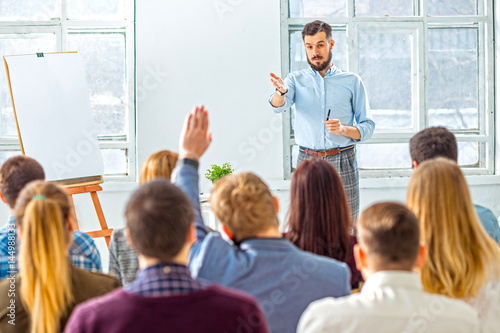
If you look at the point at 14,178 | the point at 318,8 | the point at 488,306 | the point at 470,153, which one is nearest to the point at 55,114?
the point at 14,178

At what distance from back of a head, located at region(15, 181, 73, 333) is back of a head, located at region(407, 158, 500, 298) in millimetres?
973

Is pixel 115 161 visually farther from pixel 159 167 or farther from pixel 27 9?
pixel 159 167

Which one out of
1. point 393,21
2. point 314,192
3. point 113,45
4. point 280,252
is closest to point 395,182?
point 393,21

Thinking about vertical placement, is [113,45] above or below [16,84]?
above

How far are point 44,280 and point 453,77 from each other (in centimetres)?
426

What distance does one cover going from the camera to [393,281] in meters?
1.22

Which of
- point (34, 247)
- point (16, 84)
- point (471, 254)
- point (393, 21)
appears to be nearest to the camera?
point (34, 247)

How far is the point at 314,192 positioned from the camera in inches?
75.4

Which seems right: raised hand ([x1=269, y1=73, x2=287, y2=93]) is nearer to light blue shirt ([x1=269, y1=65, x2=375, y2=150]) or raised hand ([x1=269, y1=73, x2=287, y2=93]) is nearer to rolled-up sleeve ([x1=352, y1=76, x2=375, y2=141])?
light blue shirt ([x1=269, y1=65, x2=375, y2=150])

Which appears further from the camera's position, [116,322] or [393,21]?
[393,21]

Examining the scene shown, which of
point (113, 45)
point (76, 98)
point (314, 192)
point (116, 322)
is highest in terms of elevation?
point (113, 45)

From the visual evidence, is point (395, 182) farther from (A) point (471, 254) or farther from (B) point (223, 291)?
(B) point (223, 291)

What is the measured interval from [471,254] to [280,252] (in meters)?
0.57

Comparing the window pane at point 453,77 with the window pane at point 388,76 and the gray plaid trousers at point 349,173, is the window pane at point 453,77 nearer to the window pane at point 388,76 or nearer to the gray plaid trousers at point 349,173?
the window pane at point 388,76
